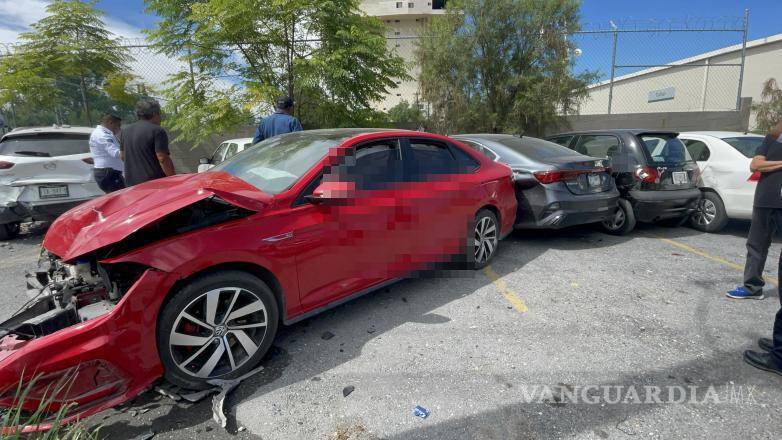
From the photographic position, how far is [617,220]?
5.66 metres

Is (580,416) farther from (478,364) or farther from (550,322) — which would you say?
(550,322)

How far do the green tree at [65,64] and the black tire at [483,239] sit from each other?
10673 millimetres

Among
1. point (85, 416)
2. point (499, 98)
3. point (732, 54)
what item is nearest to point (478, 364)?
point (85, 416)

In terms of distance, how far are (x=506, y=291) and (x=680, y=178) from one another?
3.57 m

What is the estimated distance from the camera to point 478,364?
2.71 meters

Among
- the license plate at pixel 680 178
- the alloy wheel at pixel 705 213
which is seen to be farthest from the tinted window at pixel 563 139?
the alloy wheel at pixel 705 213

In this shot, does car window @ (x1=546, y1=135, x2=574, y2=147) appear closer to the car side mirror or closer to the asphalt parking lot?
the asphalt parking lot

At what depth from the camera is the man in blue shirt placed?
5.31 meters

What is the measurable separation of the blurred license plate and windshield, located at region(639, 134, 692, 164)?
0.52 ft

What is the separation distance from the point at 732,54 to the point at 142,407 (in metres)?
22.8

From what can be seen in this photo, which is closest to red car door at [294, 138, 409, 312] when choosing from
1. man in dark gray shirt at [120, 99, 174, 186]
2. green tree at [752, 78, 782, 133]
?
man in dark gray shirt at [120, 99, 174, 186]

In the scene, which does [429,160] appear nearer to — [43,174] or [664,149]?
[664,149]

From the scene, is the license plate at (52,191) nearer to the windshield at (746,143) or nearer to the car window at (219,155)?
the car window at (219,155)

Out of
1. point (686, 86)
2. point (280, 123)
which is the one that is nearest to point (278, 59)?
point (280, 123)
